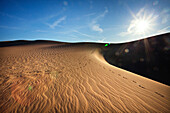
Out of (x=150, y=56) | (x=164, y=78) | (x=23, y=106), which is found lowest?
(x=164, y=78)

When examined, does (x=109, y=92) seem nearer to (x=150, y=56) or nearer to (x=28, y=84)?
(x=28, y=84)

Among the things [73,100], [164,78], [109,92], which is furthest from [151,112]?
[164,78]

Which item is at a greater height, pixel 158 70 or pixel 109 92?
pixel 109 92

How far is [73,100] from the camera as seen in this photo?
8.28 ft

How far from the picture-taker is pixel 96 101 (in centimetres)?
248

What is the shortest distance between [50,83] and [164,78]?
9.10 metres

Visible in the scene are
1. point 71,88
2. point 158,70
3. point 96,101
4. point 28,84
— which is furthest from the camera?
point 158,70

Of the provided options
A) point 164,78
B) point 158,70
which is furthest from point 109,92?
point 158,70

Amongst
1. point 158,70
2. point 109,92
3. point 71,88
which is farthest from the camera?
point 158,70

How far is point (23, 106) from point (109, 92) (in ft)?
10.2

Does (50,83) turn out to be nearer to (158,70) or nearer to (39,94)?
(39,94)

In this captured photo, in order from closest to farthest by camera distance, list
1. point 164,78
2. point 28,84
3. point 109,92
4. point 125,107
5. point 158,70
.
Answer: point 125,107 < point 109,92 < point 28,84 < point 164,78 < point 158,70

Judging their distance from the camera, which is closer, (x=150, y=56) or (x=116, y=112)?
(x=116, y=112)

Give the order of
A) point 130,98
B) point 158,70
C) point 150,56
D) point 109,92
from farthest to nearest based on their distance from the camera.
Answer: point 150,56 → point 158,70 → point 109,92 → point 130,98
